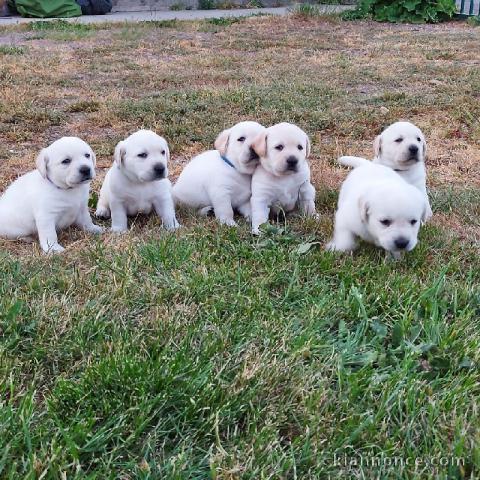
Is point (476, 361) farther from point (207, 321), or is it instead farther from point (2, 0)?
point (2, 0)

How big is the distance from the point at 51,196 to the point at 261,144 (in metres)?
1.27

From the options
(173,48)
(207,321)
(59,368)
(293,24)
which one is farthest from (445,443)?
(293,24)

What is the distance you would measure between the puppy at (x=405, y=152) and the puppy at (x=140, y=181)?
4.12 ft

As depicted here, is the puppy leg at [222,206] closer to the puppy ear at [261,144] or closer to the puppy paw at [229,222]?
the puppy paw at [229,222]

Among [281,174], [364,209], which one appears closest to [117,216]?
[281,174]

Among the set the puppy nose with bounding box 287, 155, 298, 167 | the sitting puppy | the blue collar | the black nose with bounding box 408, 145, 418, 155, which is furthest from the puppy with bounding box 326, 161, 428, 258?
the blue collar

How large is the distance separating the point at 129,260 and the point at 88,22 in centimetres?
1175

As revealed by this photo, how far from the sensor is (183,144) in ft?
18.8

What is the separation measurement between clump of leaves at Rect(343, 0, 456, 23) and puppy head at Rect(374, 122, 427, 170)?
10.5 metres

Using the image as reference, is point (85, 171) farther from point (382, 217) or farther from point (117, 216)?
point (382, 217)

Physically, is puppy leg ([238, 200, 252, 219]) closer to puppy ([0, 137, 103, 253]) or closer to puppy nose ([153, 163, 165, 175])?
puppy nose ([153, 163, 165, 175])

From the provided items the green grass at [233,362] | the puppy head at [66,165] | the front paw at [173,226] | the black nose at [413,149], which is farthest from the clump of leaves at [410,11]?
the green grass at [233,362]

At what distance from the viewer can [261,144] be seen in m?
3.94

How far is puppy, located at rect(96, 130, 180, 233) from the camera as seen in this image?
12.9 feet
